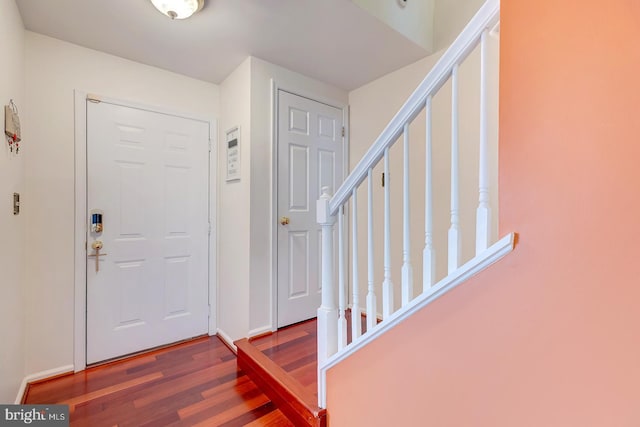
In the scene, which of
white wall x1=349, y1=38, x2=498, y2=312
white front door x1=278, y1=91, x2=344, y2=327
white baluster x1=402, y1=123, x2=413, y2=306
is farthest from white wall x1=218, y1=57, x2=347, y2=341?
white baluster x1=402, y1=123, x2=413, y2=306

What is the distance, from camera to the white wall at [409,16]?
71.7 inches

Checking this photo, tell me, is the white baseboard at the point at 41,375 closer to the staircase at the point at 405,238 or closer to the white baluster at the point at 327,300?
the staircase at the point at 405,238

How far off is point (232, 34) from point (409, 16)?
1.24m

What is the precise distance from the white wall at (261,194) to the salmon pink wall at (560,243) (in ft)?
5.04

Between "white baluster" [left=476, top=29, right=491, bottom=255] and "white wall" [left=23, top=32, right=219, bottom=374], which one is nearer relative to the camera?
"white baluster" [left=476, top=29, right=491, bottom=255]

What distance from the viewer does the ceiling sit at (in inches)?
66.2

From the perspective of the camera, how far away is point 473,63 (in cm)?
200

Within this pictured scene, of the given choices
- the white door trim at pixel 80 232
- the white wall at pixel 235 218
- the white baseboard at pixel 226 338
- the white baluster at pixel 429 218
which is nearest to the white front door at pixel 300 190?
the white wall at pixel 235 218

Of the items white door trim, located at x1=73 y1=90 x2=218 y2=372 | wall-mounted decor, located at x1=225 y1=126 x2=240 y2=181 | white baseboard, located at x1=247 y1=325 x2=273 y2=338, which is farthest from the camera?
wall-mounted decor, located at x1=225 y1=126 x2=240 y2=181

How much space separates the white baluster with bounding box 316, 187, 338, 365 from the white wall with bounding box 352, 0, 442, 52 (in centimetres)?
125

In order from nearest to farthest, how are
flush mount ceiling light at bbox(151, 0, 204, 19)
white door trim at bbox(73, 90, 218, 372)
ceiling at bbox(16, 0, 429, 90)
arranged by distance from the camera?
1. flush mount ceiling light at bbox(151, 0, 204, 19)
2. ceiling at bbox(16, 0, 429, 90)
3. white door trim at bbox(73, 90, 218, 372)

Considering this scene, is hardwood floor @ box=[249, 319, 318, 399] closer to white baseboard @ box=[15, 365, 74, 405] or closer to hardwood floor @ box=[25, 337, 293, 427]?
hardwood floor @ box=[25, 337, 293, 427]

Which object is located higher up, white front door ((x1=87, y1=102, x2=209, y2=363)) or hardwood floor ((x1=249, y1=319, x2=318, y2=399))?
white front door ((x1=87, y1=102, x2=209, y2=363))

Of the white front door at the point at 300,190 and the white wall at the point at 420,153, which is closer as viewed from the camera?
the white wall at the point at 420,153
